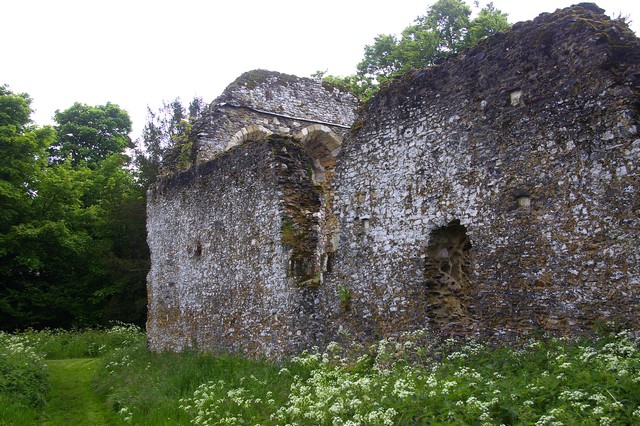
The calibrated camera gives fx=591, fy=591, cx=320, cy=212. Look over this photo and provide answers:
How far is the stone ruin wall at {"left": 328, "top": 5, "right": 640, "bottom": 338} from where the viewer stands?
5.50 m

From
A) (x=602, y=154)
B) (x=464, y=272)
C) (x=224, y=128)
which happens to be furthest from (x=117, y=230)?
(x=602, y=154)

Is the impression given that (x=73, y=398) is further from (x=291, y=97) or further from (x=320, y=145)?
(x=291, y=97)

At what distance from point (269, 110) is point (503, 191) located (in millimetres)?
9484

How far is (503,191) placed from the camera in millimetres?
6355

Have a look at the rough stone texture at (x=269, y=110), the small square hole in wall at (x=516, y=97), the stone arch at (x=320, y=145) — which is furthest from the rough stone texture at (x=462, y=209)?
the stone arch at (x=320, y=145)

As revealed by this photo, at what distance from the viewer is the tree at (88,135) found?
33219 millimetres

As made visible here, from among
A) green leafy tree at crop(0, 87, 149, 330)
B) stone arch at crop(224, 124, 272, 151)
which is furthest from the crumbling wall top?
green leafy tree at crop(0, 87, 149, 330)

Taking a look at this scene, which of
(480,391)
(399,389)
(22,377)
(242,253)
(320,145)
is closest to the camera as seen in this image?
(480,391)

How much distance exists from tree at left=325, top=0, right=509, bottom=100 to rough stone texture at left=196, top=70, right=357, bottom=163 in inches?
274

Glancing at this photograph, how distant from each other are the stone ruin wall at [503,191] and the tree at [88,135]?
28080 millimetres

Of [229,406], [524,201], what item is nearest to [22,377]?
[229,406]

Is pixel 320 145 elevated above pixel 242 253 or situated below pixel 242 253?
above

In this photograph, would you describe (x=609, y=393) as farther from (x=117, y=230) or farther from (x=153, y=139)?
(x=153, y=139)

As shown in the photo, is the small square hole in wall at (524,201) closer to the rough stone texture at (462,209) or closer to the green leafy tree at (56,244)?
the rough stone texture at (462,209)
